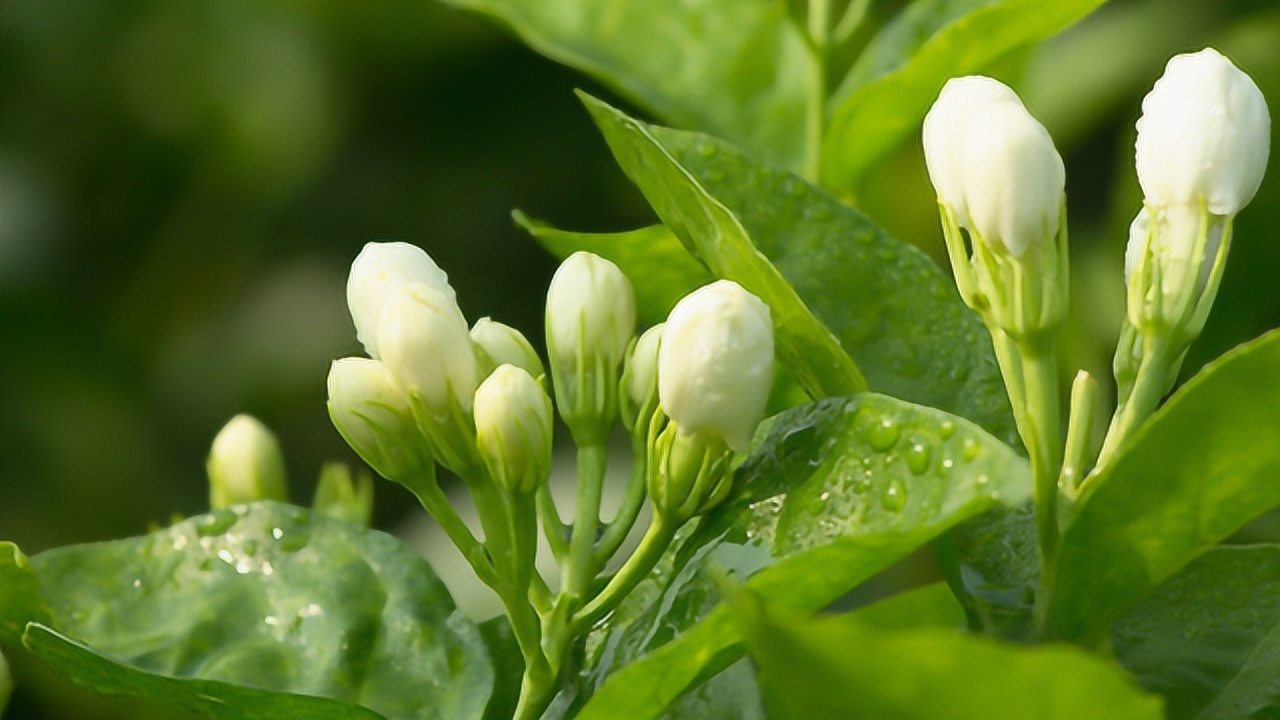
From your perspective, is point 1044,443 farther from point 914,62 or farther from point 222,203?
point 222,203

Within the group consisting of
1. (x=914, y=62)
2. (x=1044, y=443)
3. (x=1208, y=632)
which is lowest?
(x=1208, y=632)

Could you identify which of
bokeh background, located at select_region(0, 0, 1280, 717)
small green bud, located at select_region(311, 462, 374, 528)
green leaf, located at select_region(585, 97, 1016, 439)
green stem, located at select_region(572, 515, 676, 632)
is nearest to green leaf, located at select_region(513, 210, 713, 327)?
green leaf, located at select_region(585, 97, 1016, 439)

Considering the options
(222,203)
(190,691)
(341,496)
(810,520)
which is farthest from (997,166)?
(222,203)

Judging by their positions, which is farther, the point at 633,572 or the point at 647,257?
the point at 647,257

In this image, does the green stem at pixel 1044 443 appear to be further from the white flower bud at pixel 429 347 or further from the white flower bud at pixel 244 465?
the white flower bud at pixel 244 465

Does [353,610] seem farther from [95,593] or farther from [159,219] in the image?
[159,219]
